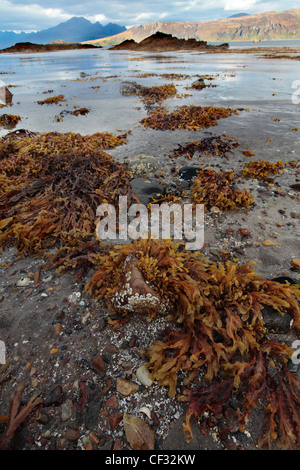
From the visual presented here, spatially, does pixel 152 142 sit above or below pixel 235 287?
above

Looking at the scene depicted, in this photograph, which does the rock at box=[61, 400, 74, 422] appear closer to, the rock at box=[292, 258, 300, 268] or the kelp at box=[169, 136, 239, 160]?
the rock at box=[292, 258, 300, 268]

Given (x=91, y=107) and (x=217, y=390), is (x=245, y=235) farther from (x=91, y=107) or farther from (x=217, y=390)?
(x=91, y=107)

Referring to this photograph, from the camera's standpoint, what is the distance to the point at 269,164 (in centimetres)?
581

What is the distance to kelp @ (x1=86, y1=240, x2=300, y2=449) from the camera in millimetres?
1985

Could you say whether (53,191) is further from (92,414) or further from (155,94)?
(155,94)

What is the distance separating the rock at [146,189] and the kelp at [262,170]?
2.20 meters

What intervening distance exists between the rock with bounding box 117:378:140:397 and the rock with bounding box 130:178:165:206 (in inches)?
128

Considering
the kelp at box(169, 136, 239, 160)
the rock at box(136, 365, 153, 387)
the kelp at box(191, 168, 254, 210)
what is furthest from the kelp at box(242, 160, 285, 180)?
the rock at box(136, 365, 153, 387)

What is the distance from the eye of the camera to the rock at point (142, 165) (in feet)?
19.1

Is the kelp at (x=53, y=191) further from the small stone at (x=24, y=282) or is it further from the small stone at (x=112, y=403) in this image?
the small stone at (x=112, y=403)

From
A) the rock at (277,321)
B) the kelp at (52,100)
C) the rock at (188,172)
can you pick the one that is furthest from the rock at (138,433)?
the kelp at (52,100)

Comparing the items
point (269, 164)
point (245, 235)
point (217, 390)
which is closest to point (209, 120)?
point (269, 164)

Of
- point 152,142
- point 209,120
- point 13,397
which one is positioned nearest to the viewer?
point 13,397

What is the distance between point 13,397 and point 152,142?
7240 millimetres
